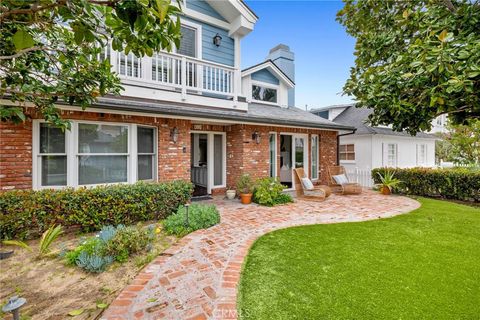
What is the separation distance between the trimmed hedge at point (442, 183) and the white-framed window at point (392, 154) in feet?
13.5

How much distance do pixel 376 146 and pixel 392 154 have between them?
203cm

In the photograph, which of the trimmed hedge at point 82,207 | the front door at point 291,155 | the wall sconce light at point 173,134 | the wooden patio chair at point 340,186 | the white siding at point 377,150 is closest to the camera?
the trimmed hedge at point 82,207

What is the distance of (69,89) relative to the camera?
3.21 meters

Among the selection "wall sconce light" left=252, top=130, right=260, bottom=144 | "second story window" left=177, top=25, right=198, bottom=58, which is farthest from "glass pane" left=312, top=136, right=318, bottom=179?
"second story window" left=177, top=25, right=198, bottom=58

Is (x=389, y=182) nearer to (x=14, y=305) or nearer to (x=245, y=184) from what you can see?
(x=245, y=184)

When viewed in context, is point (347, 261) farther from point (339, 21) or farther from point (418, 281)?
point (339, 21)

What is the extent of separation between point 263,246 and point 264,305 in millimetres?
1786

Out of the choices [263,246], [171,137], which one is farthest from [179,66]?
[263,246]

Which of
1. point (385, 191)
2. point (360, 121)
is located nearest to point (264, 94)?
point (360, 121)

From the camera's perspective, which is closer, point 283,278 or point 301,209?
point 283,278

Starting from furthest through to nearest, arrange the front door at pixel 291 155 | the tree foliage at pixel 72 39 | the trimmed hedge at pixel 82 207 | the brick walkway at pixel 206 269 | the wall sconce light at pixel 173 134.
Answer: the front door at pixel 291 155, the wall sconce light at pixel 173 134, the trimmed hedge at pixel 82 207, the brick walkway at pixel 206 269, the tree foliage at pixel 72 39

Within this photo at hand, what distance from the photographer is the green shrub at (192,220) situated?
212 inches

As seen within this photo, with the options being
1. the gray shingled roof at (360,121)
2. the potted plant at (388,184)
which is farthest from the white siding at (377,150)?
the potted plant at (388,184)

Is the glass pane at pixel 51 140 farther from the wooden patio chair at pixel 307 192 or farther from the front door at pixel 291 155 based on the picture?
the front door at pixel 291 155
